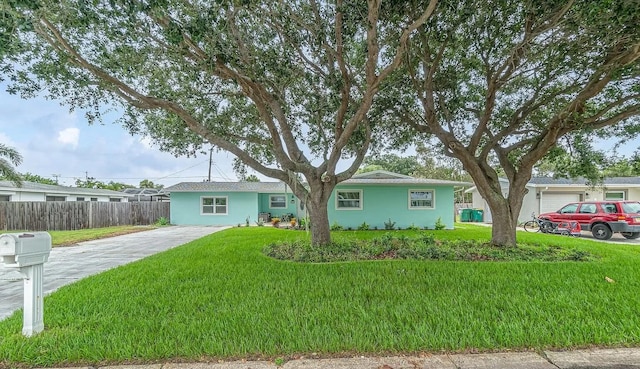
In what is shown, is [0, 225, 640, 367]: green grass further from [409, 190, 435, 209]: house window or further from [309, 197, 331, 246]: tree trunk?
[409, 190, 435, 209]: house window

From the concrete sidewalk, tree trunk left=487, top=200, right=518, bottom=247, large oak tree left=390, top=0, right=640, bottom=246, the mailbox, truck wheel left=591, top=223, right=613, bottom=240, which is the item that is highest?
large oak tree left=390, top=0, right=640, bottom=246

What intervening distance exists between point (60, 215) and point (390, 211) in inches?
633

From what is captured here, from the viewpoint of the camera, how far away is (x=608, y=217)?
1206 cm

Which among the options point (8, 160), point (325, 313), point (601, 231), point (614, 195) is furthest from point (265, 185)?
point (614, 195)

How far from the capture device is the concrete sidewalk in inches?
102

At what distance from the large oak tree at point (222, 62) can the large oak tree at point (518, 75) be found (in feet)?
3.59

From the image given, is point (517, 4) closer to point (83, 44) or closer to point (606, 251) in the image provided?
point (606, 251)

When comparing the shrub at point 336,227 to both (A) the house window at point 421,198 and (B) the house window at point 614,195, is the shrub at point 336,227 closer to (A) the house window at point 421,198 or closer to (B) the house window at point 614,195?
(A) the house window at point 421,198

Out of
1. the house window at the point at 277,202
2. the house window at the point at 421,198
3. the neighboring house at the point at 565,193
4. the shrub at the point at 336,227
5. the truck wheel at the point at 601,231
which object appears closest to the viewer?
the truck wheel at the point at 601,231

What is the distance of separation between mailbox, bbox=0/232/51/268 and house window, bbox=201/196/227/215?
53.9 ft

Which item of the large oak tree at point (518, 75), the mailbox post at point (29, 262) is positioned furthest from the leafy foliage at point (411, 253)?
the mailbox post at point (29, 262)

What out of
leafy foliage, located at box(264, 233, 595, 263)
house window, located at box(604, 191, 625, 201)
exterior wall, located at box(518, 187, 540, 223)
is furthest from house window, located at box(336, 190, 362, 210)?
house window, located at box(604, 191, 625, 201)

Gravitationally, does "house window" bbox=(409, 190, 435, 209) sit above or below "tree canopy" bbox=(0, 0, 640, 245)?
below

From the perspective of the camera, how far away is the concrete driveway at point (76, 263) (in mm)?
4955
